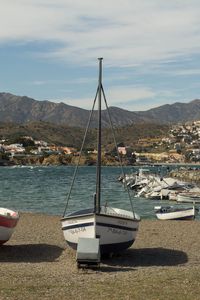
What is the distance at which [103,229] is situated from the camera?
18.1 metres

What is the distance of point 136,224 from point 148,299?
743cm

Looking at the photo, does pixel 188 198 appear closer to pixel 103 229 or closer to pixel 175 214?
pixel 175 214

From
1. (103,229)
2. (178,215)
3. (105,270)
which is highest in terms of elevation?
(103,229)

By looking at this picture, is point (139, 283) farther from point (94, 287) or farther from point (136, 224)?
point (136, 224)

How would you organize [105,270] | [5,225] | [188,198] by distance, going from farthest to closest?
[188,198] → [5,225] → [105,270]

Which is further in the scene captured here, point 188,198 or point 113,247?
point 188,198

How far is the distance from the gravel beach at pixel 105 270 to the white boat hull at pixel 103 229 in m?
0.56

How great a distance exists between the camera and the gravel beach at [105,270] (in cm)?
1298

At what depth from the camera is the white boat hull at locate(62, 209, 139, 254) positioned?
708 inches

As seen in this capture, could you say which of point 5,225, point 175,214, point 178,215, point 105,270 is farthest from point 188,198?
point 105,270

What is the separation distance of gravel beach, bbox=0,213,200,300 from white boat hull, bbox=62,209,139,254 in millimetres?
563

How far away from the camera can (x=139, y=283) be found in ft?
46.7

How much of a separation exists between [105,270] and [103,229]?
1.72m

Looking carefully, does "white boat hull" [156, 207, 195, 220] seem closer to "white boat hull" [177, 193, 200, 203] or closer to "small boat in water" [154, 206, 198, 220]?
"small boat in water" [154, 206, 198, 220]
